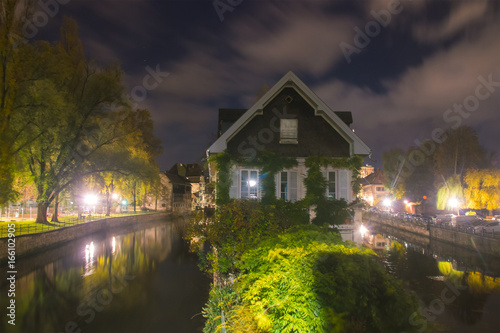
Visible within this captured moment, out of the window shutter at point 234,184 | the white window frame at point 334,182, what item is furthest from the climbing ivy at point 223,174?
the white window frame at point 334,182

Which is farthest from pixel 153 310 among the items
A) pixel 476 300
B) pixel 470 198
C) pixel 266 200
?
pixel 470 198

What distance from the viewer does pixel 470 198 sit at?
157ft

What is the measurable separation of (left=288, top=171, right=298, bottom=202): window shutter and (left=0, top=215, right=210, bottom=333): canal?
746cm

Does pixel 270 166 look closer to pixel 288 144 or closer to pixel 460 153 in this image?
pixel 288 144

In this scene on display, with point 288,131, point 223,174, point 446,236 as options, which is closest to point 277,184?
point 223,174

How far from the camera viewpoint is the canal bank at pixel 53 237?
75.4ft

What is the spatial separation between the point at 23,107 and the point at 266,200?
20.4 m

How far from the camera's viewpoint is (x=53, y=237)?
2862 centimetres

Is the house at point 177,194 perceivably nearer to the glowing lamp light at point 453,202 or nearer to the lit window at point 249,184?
the glowing lamp light at point 453,202

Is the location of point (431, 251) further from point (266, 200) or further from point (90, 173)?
point (90, 173)

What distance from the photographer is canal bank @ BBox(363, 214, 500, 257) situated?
26481 mm

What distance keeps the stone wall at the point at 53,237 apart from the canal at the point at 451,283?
82.2ft

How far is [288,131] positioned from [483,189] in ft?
134

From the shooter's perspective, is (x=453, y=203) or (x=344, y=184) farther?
(x=453, y=203)
